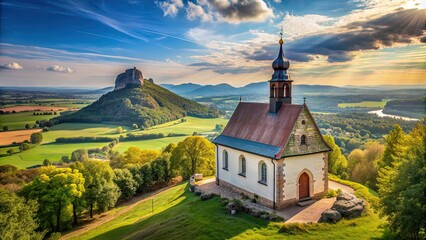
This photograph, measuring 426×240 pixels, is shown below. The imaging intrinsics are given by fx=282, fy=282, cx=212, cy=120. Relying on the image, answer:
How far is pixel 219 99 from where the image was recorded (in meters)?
136

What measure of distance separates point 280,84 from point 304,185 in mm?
9103

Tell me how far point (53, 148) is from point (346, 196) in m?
66.3

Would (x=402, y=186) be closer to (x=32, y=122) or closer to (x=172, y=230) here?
(x=172, y=230)

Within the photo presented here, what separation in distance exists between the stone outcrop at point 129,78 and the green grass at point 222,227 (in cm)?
8160

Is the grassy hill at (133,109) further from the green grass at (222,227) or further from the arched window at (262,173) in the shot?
the arched window at (262,173)

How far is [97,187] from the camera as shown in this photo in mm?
35406

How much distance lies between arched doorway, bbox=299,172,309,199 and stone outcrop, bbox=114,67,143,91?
8752 cm

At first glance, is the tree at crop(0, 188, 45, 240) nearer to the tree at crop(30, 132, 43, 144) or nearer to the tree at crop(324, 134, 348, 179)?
the tree at crop(324, 134, 348, 179)

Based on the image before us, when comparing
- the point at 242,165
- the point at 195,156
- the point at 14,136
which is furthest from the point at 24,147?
the point at 242,165

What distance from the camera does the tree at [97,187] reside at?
35.1m

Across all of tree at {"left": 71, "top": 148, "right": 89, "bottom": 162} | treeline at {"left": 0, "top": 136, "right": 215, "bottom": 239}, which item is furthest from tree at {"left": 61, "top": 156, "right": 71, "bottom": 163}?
treeline at {"left": 0, "top": 136, "right": 215, "bottom": 239}

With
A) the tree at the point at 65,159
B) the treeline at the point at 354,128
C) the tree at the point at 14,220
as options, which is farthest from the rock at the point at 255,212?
the tree at the point at 65,159

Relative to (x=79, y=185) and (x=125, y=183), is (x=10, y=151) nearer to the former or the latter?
(x=125, y=183)

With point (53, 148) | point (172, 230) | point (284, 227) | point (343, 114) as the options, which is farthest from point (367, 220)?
point (343, 114)
